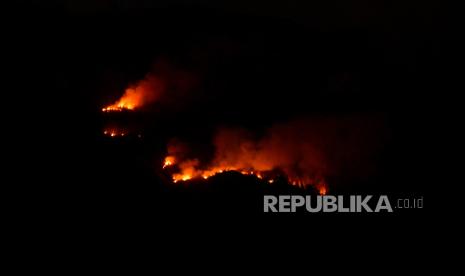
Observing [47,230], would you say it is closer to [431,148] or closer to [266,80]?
[266,80]

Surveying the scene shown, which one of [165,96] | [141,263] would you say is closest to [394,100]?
[165,96]

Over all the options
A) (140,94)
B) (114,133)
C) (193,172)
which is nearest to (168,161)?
(193,172)

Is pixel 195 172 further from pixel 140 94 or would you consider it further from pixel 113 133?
pixel 140 94

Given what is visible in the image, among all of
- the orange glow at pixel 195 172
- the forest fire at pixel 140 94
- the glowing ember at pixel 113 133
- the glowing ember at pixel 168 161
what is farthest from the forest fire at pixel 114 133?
the orange glow at pixel 195 172

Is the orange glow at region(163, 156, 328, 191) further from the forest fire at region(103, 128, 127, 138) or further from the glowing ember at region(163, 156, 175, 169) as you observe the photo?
the forest fire at region(103, 128, 127, 138)

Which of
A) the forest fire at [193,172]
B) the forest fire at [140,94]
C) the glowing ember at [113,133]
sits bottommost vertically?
the forest fire at [193,172]

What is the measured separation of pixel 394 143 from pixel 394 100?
4.10 meters

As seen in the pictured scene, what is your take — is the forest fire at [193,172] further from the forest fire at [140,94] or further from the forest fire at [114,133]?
the forest fire at [140,94]

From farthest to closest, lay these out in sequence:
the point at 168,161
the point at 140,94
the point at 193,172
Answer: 1. the point at 140,94
2. the point at 168,161
3. the point at 193,172

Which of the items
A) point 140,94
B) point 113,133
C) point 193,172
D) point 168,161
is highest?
point 140,94

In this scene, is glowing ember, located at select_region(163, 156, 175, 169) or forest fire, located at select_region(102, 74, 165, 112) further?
forest fire, located at select_region(102, 74, 165, 112)

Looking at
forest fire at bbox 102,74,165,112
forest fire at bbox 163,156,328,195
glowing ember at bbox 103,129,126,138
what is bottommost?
forest fire at bbox 163,156,328,195

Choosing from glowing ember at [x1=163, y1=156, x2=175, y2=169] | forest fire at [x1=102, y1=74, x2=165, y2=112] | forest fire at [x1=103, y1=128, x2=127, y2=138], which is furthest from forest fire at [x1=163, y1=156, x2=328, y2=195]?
forest fire at [x1=102, y1=74, x2=165, y2=112]

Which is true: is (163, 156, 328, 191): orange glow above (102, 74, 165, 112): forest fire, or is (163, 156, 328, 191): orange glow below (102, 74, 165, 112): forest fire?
below
